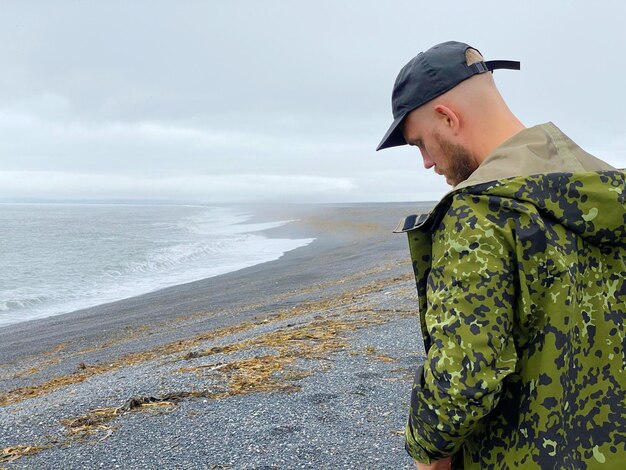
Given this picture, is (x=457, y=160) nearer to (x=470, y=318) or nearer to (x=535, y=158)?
(x=535, y=158)

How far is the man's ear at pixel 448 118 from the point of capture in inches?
67.2

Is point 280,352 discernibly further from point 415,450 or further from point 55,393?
point 415,450

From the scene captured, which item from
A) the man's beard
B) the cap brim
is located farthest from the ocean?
the man's beard

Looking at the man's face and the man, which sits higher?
the man's face

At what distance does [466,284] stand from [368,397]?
418cm

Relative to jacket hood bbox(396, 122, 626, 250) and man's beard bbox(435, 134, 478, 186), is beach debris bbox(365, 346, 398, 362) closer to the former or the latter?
man's beard bbox(435, 134, 478, 186)

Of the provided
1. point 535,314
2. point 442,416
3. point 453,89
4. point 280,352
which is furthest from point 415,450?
point 280,352

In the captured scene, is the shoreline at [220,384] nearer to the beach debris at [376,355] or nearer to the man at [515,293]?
the beach debris at [376,355]

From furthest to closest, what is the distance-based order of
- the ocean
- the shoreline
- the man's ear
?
the ocean < the shoreline < the man's ear

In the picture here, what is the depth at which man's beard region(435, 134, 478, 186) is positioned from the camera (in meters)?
1.73

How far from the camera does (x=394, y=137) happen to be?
193 centimetres

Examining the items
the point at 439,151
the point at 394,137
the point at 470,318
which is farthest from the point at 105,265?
the point at 470,318

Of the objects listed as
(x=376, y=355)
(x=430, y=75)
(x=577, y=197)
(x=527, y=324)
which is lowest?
(x=376, y=355)

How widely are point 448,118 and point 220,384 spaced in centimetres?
481
